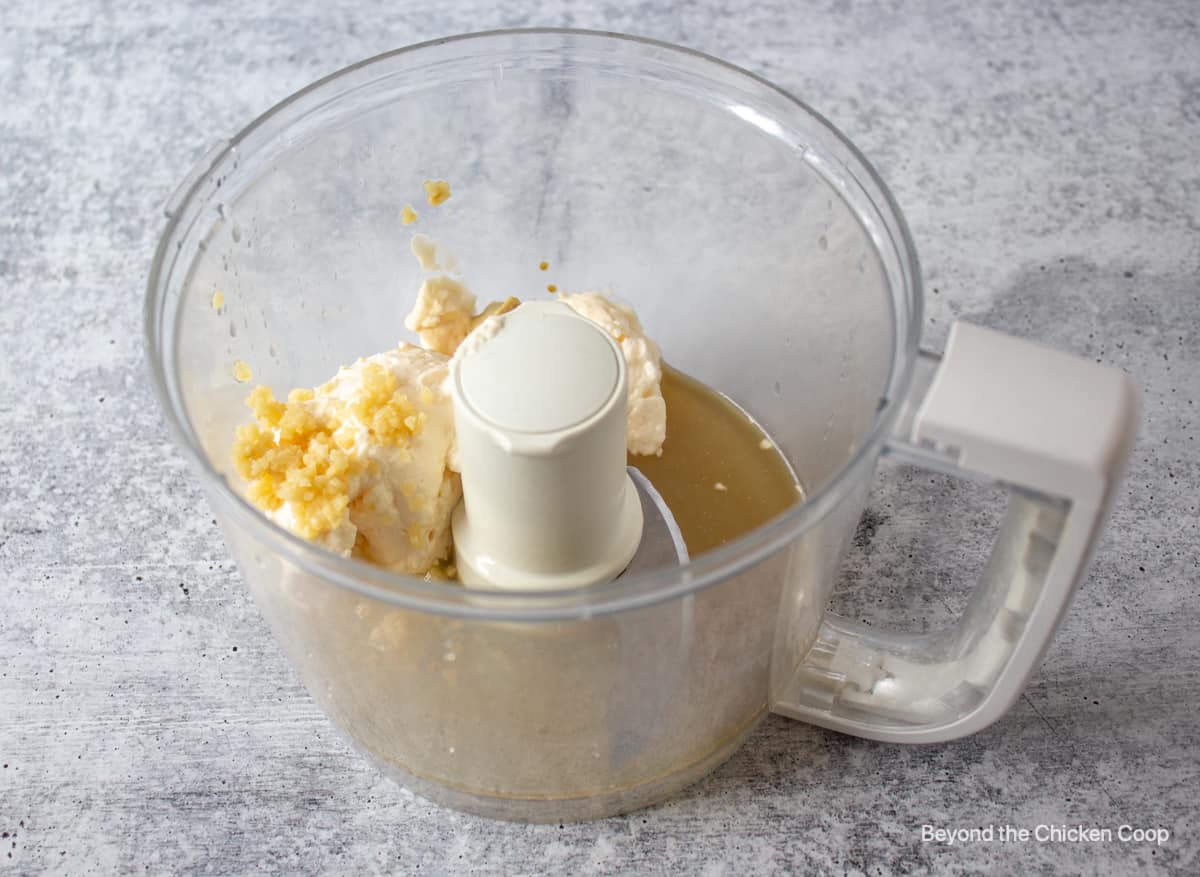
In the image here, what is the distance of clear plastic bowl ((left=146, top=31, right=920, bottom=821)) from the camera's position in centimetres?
72

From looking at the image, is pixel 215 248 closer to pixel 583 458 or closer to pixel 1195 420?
pixel 583 458

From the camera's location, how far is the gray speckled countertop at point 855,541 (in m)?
0.87

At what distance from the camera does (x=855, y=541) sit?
1000mm

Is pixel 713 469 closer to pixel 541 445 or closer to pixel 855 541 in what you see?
pixel 855 541

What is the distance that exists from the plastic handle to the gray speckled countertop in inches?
3.3

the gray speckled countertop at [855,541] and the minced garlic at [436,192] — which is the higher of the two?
the minced garlic at [436,192]

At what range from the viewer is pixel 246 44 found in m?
1.35

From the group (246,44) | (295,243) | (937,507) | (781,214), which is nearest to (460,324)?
(295,243)

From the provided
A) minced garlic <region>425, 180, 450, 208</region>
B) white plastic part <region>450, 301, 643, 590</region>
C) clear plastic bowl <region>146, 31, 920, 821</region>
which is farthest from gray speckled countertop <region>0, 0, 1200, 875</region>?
minced garlic <region>425, 180, 450, 208</region>

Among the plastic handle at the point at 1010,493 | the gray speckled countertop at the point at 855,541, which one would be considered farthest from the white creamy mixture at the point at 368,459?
the plastic handle at the point at 1010,493

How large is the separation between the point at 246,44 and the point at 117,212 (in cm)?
24

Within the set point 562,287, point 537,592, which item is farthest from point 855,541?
point 537,592

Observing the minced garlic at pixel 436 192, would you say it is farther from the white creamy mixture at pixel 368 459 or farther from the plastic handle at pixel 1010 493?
the plastic handle at pixel 1010 493

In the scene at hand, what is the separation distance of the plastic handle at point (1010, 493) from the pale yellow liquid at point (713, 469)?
15cm
